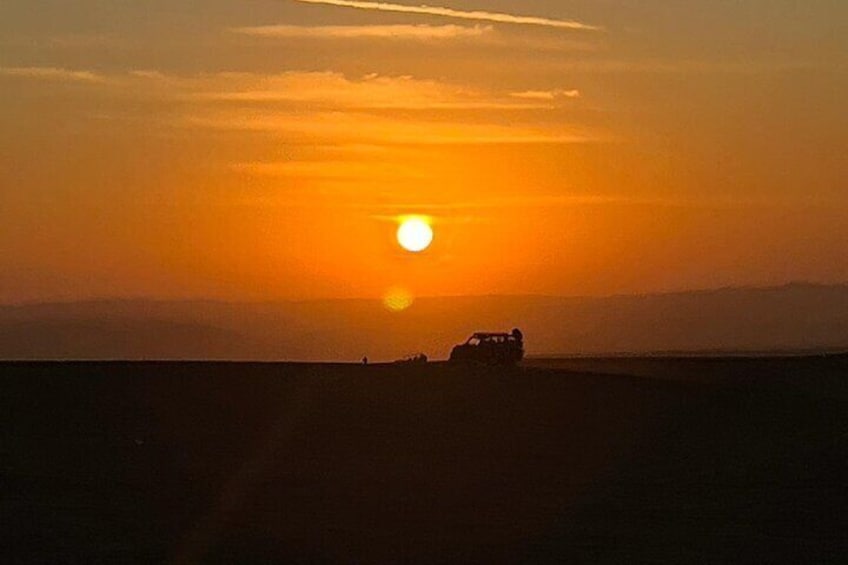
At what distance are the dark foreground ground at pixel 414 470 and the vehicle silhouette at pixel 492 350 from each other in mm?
17069

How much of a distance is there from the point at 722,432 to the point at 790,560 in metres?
15.0

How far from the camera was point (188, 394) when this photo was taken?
140 feet

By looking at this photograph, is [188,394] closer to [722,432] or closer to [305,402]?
[305,402]

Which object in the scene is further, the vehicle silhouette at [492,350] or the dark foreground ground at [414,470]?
the vehicle silhouette at [492,350]

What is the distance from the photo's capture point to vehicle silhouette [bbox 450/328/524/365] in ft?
219

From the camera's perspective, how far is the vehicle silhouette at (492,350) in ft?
219

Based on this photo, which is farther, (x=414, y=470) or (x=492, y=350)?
(x=492, y=350)

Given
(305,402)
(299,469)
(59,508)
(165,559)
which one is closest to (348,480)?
(299,469)

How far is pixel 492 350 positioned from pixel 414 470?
126 feet

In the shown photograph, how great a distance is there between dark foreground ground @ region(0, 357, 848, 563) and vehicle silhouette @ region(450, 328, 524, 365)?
17.1 meters

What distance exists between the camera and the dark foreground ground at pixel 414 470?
21.2 meters

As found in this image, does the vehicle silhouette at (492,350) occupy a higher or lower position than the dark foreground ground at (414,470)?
higher

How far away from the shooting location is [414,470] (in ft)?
94.6

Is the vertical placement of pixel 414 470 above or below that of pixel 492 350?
below
